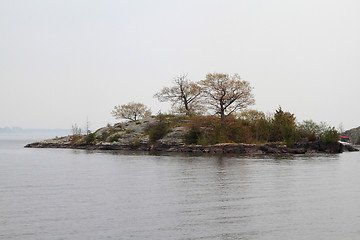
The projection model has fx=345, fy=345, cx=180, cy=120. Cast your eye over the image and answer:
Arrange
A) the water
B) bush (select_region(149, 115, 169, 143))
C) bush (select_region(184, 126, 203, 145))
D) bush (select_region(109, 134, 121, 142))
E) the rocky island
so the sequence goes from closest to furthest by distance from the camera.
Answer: the water → the rocky island → bush (select_region(184, 126, 203, 145)) → bush (select_region(149, 115, 169, 143)) → bush (select_region(109, 134, 121, 142))

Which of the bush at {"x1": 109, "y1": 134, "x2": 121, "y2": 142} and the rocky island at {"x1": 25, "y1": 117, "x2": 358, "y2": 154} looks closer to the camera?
the rocky island at {"x1": 25, "y1": 117, "x2": 358, "y2": 154}

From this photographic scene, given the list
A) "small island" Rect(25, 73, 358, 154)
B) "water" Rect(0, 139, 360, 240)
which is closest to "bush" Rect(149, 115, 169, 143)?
"small island" Rect(25, 73, 358, 154)

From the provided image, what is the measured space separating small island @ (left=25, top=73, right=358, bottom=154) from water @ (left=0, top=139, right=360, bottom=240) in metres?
37.2

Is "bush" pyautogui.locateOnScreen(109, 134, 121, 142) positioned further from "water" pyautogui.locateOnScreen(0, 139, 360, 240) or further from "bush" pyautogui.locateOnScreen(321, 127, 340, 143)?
"water" pyautogui.locateOnScreen(0, 139, 360, 240)

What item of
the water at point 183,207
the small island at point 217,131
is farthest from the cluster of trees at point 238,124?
the water at point 183,207

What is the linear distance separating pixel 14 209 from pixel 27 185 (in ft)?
31.7

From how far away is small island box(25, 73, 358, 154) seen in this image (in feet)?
227

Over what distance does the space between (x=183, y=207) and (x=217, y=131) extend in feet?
188

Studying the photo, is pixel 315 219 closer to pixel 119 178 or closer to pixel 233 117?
pixel 119 178

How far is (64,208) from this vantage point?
20516 millimetres

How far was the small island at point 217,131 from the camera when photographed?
69.3 metres

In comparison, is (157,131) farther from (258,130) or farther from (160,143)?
(258,130)

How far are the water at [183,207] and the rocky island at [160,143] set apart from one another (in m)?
34.8

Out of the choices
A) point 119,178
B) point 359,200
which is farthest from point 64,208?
point 359,200
